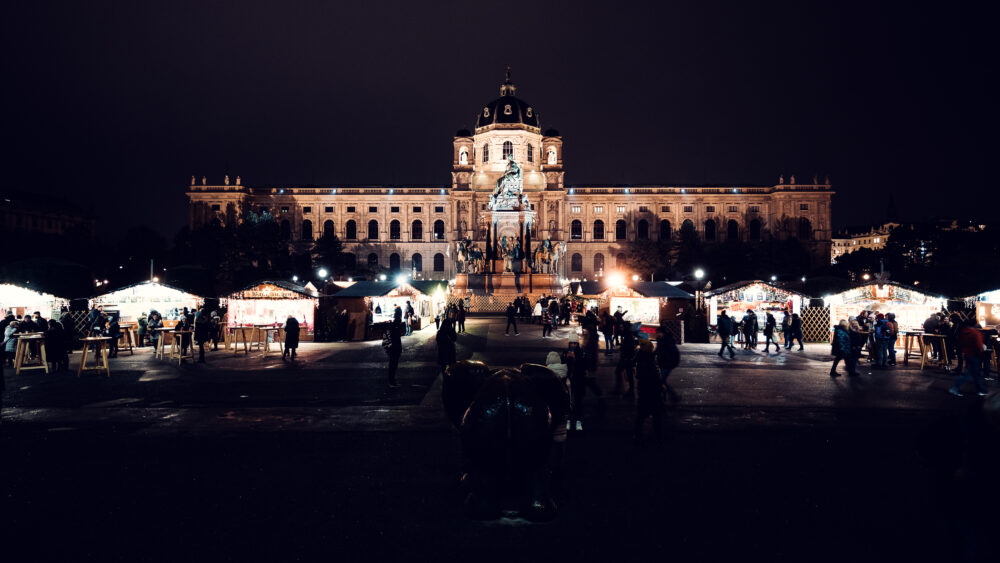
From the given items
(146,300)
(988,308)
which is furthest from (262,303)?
(988,308)

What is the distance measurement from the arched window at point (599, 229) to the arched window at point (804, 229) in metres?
26.2

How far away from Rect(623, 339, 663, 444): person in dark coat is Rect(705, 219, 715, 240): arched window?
76267mm

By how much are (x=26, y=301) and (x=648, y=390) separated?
816 inches

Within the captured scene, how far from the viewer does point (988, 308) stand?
1714cm

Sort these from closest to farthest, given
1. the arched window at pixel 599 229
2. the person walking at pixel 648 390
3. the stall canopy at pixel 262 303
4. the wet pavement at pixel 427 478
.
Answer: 1. the wet pavement at pixel 427 478
2. the person walking at pixel 648 390
3. the stall canopy at pixel 262 303
4. the arched window at pixel 599 229

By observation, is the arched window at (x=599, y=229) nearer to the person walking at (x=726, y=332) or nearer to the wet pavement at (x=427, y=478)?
the person walking at (x=726, y=332)

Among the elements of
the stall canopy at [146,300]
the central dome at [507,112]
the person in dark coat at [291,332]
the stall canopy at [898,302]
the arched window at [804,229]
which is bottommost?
the person in dark coat at [291,332]

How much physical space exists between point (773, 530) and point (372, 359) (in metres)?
12.3

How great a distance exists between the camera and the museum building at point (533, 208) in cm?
7444

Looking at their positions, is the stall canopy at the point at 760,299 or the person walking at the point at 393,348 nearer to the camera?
the person walking at the point at 393,348

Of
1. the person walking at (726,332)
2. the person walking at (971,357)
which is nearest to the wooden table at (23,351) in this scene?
the person walking at (726,332)

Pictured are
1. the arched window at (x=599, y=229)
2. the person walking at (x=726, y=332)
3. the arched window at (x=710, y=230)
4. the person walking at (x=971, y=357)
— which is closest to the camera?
the person walking at (x=971, y=357)

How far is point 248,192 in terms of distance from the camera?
7638 cm

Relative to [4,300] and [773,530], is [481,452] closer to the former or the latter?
[773,530]
